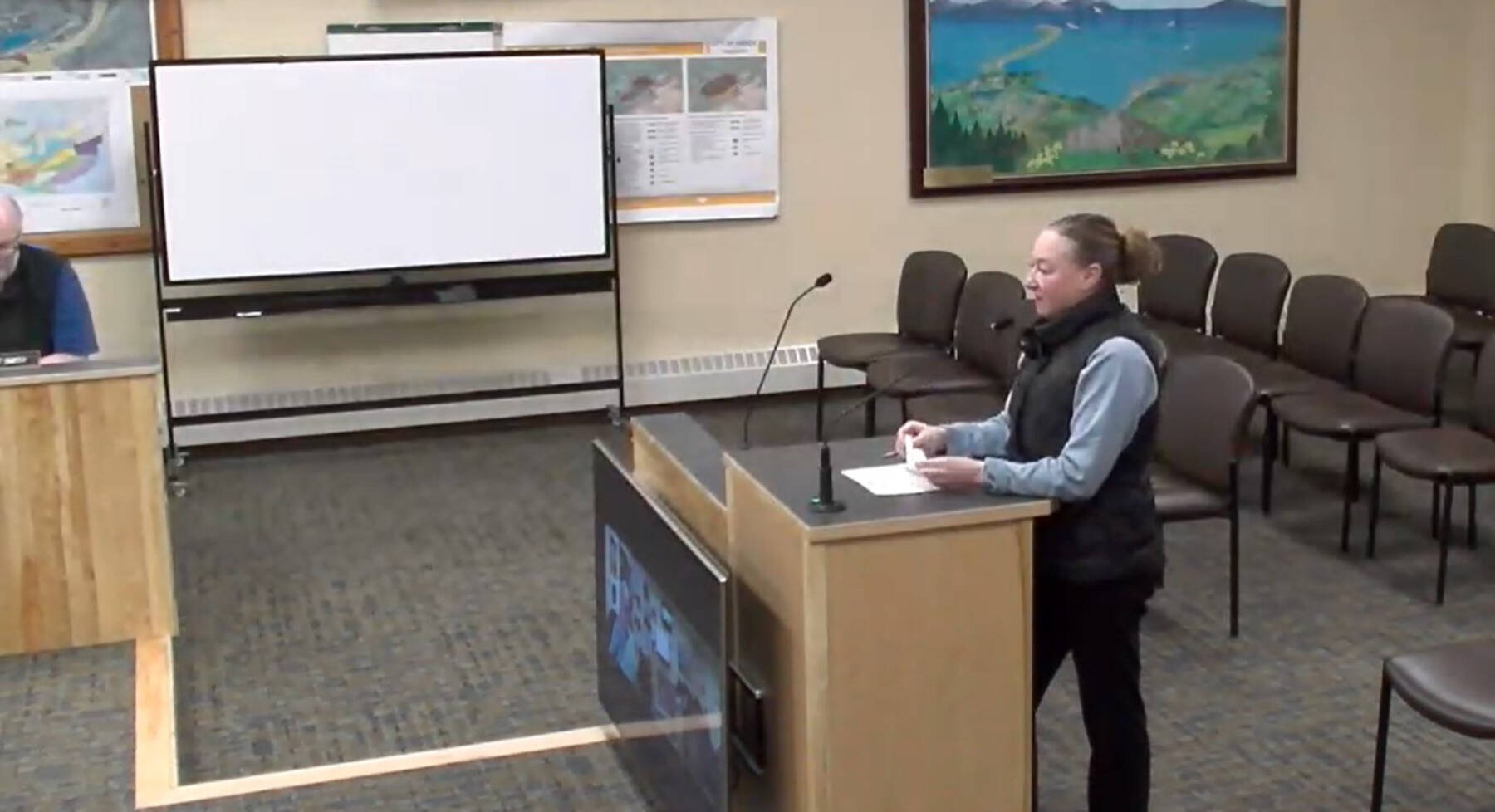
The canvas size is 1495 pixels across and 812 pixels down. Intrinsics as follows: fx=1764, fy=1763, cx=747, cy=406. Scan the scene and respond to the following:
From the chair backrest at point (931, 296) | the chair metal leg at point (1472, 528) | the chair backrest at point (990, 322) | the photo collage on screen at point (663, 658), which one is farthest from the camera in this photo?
the chair backrest at point (931, 296)

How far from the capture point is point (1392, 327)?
5.77 m

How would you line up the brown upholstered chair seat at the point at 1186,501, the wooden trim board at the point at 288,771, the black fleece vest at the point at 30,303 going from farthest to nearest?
the black fleece vest at the point at 30,303
the brown upholstered chair seat at the point at 1186,501
the wooden trim board at the point at 288,771

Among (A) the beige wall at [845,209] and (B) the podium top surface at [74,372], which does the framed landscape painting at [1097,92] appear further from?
(B) the podium top surface at [74,372]

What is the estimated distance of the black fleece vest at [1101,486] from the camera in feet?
10.2

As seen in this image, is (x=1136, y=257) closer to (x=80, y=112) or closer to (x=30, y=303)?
(x=30, y=303)

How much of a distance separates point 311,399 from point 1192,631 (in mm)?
4035

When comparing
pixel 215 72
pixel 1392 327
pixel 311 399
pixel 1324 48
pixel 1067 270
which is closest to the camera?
pixel 1067 270

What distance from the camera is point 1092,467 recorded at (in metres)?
3.03

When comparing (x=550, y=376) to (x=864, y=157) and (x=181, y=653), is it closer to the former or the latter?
(x=864, y=157)

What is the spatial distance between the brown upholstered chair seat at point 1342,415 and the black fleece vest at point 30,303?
3.92 m

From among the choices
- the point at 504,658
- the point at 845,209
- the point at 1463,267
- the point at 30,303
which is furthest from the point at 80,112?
the point at 1463,267

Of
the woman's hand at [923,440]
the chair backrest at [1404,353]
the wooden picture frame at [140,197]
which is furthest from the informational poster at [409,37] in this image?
the woman's hand at [923,440]

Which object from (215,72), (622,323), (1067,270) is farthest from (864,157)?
(1067,270)

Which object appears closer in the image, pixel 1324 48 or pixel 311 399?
pixel 311 399
